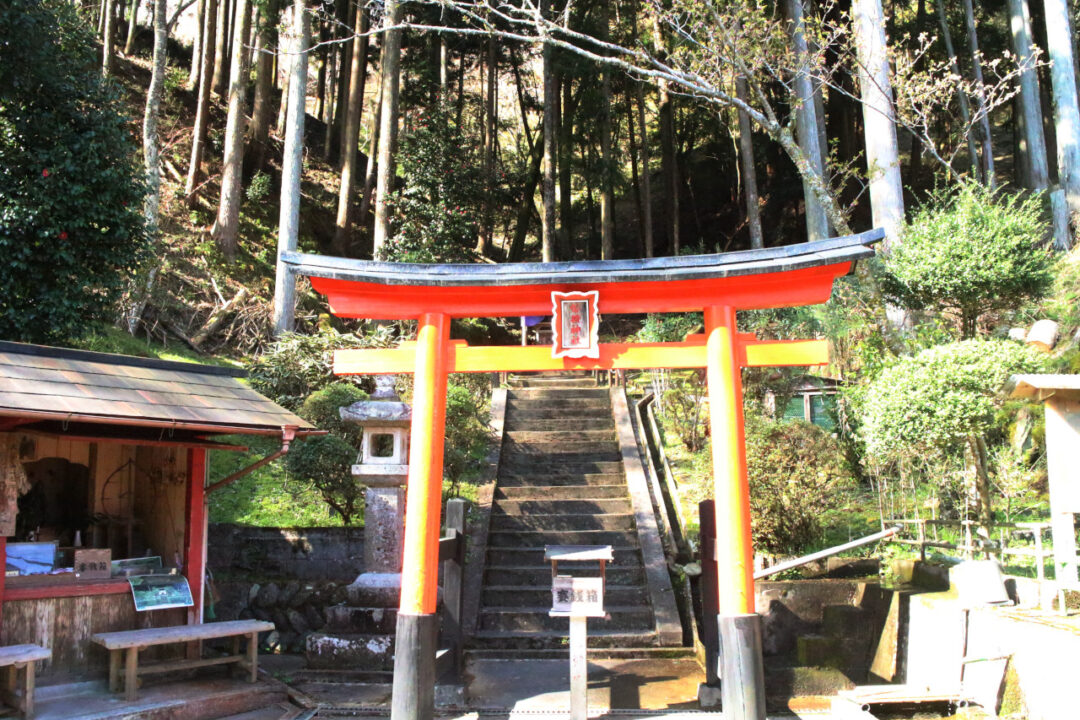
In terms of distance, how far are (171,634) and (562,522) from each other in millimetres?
5766

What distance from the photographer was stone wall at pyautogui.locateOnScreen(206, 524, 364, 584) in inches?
417

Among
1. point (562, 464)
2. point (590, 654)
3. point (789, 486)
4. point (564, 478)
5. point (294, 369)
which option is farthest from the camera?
point (294, 369)

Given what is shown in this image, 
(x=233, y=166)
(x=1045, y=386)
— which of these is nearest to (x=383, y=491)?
(x=1045, y=386)

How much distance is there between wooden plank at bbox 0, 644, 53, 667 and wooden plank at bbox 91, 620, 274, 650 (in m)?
0.54

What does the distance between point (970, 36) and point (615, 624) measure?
20.4 m

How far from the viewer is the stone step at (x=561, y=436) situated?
47.4 feet

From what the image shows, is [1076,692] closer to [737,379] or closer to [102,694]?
[737,379]

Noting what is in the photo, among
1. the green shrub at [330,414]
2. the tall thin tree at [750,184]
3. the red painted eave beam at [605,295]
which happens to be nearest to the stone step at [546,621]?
the green shrub at [330,414]

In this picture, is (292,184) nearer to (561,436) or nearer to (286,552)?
(561,436)

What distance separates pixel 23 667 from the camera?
6.37 m

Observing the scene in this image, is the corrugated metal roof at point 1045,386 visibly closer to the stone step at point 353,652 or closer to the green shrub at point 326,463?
the stone step at point 353,652

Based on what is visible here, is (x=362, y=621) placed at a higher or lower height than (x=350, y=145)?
lower

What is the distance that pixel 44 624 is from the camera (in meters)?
7.11

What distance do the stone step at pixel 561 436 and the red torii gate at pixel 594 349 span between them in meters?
7.32
